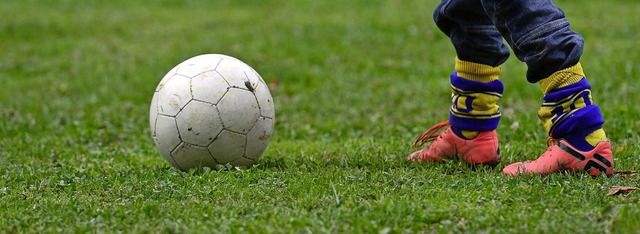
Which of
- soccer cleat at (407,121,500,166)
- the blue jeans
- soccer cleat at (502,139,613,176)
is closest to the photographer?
the blue jeans

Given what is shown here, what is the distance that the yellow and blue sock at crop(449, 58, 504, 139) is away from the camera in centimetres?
498

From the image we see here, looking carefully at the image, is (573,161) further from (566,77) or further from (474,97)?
(474,97)

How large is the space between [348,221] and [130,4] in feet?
43.2

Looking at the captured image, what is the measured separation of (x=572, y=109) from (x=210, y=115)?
1909 millimetres

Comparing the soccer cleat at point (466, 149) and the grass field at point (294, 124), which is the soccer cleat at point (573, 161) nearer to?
the grass field at point (294, 124)

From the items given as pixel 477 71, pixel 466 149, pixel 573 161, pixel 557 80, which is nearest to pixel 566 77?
pixel 557 80

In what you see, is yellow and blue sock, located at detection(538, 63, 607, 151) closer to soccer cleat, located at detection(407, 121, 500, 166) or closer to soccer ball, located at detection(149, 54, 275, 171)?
soccer cleat, located at detection(407, 121, 500, 166)

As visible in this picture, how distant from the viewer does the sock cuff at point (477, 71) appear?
497 cm

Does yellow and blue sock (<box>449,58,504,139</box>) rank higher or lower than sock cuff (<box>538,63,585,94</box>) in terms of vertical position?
lower

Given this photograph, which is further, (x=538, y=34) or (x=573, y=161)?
(x=573, y=161)

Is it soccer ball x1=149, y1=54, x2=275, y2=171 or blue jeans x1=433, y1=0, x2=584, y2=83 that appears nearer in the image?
blue jeans x1=433, y1=0, x2=584, y2=83

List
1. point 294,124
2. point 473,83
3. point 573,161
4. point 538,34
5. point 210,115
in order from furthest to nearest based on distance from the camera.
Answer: point 294,124, point 473,83, point 210,115, point 573,161, point 538,34

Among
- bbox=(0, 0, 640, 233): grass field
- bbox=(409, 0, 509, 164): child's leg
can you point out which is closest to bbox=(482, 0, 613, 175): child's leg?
bbox=(0, 0, 640, 233): grass field

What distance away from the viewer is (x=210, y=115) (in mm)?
4879
